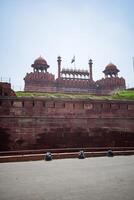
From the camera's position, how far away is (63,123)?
39.3 ft

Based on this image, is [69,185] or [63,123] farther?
[63,123]

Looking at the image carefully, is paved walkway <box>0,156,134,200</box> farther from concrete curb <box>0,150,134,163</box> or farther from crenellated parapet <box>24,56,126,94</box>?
crenellated parapet <box>24,56,126,94</box>

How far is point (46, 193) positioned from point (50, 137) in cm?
732

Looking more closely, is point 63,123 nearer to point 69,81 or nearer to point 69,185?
point 69,185

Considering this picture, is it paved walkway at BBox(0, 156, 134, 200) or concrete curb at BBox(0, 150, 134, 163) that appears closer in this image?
paved walkway at BBox(0, 156, 134, 200)

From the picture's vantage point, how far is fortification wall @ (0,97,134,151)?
11.2 meters

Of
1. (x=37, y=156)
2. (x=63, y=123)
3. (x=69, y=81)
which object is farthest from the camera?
(x=69, y=81)

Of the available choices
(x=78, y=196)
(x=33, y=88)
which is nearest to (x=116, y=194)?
(x=78, y=196)

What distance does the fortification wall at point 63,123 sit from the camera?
1120cm

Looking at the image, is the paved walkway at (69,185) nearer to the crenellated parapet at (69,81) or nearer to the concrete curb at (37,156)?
the concrete curb at (37,156)

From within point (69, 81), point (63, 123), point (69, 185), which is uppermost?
point (69, 81)

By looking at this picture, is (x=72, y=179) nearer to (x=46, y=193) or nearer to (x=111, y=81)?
(x=46, y=193)

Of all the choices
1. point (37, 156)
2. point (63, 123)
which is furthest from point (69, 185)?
point (63, 123)

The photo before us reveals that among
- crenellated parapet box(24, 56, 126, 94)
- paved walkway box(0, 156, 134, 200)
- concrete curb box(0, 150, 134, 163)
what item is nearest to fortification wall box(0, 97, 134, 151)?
concrete curb box(0, 150, 134, 163)
